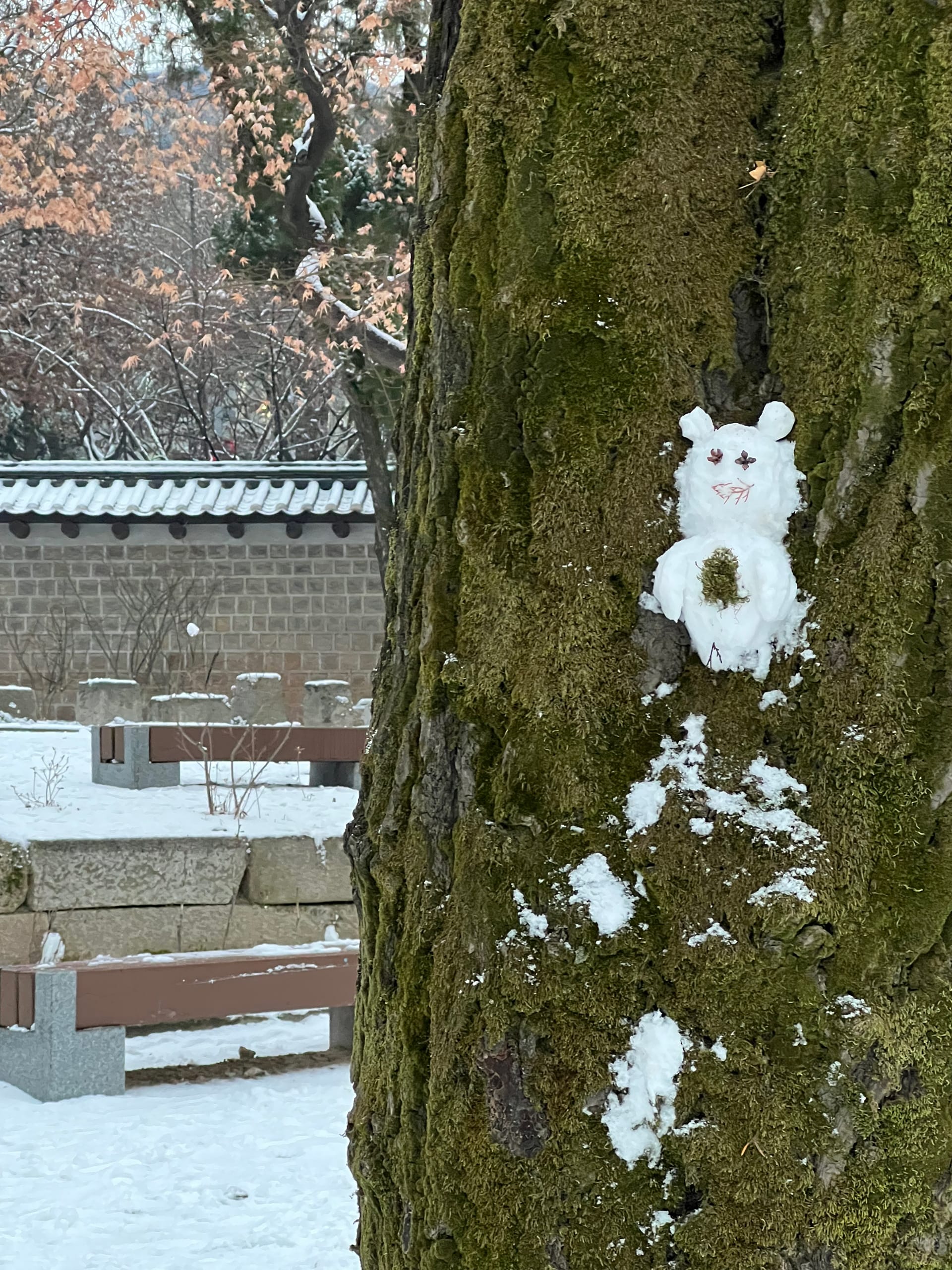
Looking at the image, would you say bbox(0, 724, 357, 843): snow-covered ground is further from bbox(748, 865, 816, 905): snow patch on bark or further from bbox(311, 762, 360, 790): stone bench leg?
bbox(748, 865, 816, 905): snow patch on bark

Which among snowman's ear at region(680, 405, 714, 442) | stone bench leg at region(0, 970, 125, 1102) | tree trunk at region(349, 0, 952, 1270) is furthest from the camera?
stone bench leg at region(0, 970, 125, 1102)

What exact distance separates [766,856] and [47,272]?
20.4 metres

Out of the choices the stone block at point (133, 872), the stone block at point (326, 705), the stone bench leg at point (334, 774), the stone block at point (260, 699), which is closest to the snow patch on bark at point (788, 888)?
the stone block at point (133, 872)

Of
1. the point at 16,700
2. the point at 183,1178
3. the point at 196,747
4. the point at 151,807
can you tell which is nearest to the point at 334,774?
the point at 196,747

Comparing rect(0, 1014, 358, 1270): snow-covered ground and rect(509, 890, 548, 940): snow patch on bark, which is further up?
rect(509, 890, 548, 940): snow patch on bark

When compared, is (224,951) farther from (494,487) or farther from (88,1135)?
(494,487)

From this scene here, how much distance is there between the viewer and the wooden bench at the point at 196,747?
555 cm

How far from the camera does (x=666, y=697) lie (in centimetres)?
125

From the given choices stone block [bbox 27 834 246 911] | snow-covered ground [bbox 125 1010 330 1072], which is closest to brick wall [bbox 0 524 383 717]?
snow-covered ground [bbox 125 1010 330 1072]

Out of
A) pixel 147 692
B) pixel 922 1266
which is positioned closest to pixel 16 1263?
pixel 922 1266

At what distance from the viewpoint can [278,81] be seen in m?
10.4

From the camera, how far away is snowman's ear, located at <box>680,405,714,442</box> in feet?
4.15

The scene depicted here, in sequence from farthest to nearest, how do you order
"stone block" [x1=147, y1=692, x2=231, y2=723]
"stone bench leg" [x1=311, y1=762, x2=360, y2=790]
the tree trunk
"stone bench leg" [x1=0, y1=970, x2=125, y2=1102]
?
"stone block" [x1=147, y1=692, x2=231, y2=723], "stone bench leg" [x1=311, y1=762, x2=360, y2=790], "stone bench leg" [x1=0, y1=970, x2=125, y2=1102], the tree trunk

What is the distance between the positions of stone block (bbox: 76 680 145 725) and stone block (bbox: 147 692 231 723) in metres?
1.24
